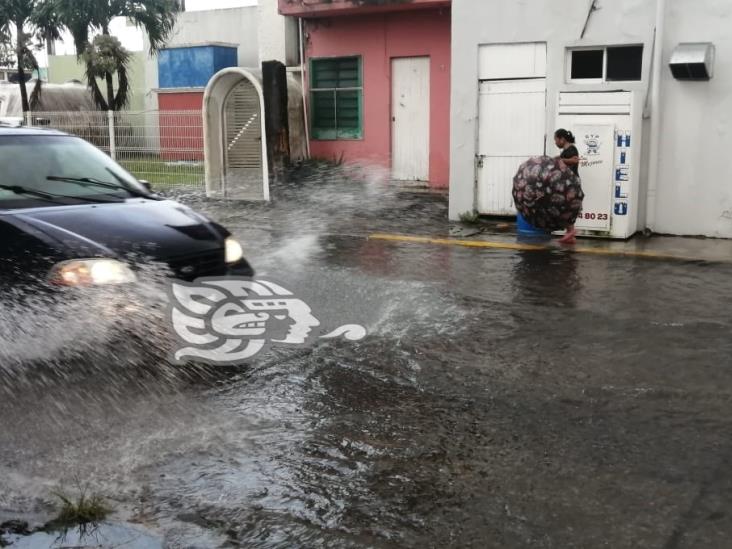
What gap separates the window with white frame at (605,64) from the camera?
11633 millimetres

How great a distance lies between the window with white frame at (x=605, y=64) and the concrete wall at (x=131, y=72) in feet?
67.2

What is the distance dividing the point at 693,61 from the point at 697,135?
41.8 inches

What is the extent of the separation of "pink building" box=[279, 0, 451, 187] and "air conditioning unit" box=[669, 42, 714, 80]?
620cm

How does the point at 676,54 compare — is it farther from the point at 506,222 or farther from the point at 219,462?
the point at 219,462

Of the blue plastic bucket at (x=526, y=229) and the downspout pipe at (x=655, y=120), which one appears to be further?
the blue plastic bucket at (x=526, y=229)

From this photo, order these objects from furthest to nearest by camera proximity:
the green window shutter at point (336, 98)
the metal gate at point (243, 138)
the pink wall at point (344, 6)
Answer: the green window shutter at point (336, 98), the metal gate at point (243, 138), the pink wall at point (344, 6)

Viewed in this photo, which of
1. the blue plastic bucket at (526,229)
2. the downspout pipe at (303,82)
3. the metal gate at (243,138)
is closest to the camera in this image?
the blue plastic bucket at (526,229)

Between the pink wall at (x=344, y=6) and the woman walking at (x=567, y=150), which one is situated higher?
the pink wall at (x=344, y=6)

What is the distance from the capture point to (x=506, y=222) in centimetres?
1301

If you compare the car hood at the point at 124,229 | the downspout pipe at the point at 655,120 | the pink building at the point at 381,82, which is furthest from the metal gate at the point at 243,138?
the car hood at the point at 124,229

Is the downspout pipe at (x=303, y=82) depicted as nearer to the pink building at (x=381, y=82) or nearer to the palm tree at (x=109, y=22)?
the pink building at (x=381, y=82)

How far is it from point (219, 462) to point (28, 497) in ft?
2.95

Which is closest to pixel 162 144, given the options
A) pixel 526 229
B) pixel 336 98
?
pixel 336 98

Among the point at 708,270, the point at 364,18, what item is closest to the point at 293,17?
the point at 364,18
